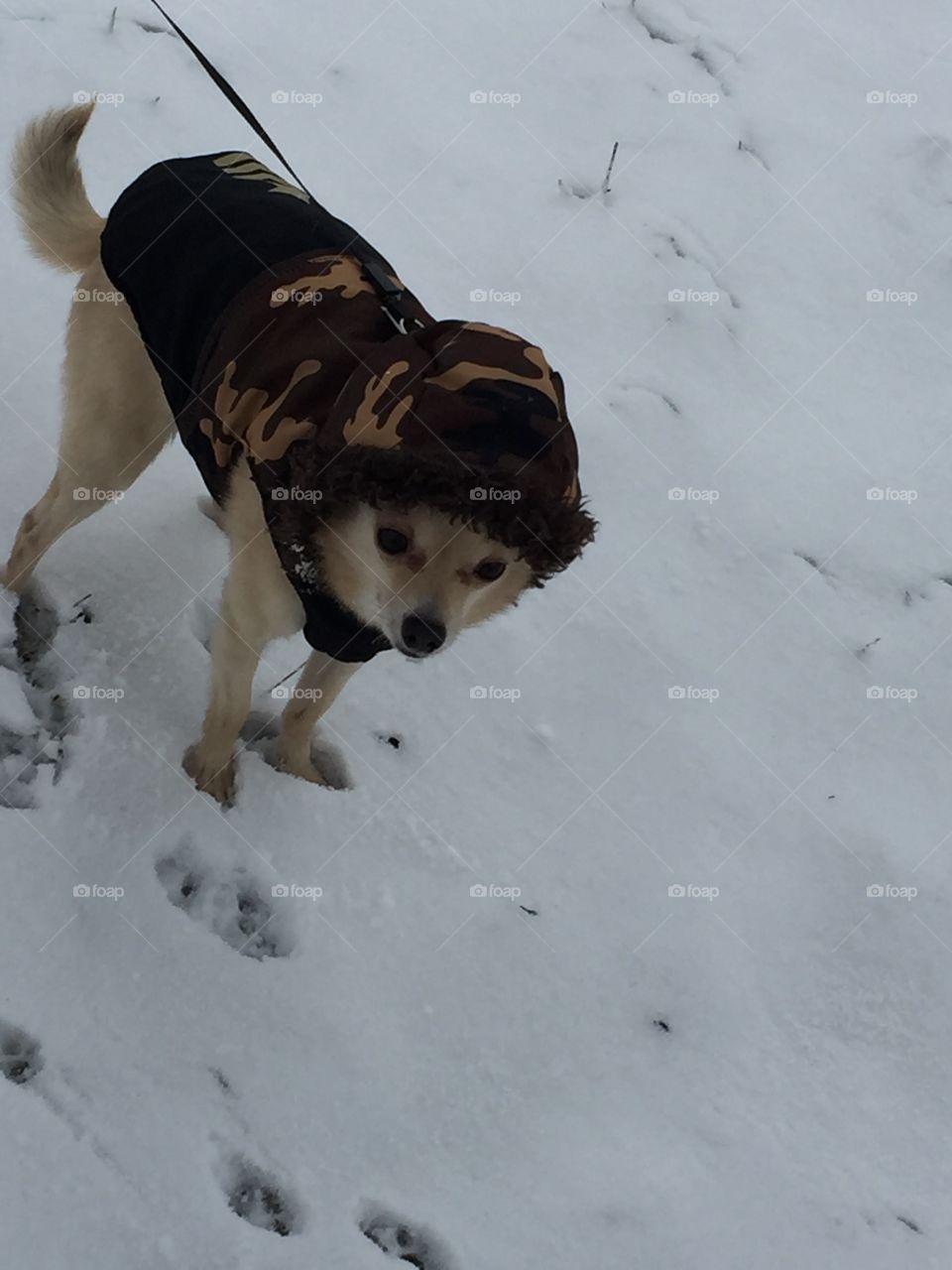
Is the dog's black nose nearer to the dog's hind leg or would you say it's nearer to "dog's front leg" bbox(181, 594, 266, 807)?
"dog's front leg" bbox(181, 594, 266, 807)

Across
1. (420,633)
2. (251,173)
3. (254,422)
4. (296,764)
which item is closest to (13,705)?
(296,764)

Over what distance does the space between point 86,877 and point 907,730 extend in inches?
91.9

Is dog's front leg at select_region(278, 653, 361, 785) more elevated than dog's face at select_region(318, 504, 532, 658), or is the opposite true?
dog's face at select_region(318, 504, 532, 658)

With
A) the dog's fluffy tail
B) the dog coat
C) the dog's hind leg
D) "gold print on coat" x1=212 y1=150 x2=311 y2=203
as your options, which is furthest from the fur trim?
the dog's fluffy tail

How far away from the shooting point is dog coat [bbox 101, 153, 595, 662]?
1757 millimetres

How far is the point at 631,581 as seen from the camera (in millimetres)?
3201

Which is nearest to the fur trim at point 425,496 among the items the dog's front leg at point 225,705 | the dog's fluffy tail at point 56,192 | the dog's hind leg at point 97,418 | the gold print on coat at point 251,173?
the dog's front leg at point 225,705

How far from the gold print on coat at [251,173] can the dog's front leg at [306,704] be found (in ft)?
3.66

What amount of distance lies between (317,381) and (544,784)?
129 centimetres

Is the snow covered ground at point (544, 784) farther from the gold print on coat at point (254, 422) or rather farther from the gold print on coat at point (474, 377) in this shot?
the gold print on coat at point (474, 377)

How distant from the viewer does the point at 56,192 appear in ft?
8.40

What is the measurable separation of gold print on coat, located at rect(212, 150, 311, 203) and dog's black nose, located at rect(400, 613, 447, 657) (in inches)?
44.6

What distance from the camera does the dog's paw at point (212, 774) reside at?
98.3 inches

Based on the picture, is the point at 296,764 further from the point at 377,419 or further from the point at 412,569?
the point at 377,419
